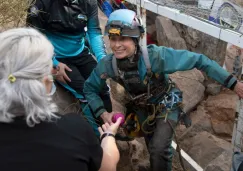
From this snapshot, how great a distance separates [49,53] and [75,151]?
0.55 metres

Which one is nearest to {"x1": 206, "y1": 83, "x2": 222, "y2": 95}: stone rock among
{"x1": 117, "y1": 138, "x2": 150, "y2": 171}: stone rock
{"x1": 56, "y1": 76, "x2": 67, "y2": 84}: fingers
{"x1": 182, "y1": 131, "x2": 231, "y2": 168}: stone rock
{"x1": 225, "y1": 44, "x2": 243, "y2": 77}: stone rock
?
{"x1": 225, "y1": 44, "x2": 243, "y2": 77}: stone rock

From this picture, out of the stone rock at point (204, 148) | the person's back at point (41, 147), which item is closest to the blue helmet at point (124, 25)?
Answer: the person's back at point (41, 147)

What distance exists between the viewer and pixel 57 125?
188cm

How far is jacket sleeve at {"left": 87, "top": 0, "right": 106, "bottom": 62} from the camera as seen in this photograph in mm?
4324

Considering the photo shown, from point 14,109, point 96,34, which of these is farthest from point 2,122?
point 96,34

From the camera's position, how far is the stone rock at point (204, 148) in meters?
4.65

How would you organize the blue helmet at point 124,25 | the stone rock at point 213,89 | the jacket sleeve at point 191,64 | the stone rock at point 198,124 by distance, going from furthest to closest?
1. the stone rock at point 213,89
2. the stone rock at point 198,124
3. the blue helmet at point 124,25
4. the jacket sleeve at point 191,64

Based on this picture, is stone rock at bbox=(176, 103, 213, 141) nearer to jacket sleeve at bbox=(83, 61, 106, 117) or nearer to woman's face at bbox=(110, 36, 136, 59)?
jacket sleeve at bbox=(83, 61, 106, 117)

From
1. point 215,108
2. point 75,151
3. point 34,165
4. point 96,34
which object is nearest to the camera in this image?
point 34,165

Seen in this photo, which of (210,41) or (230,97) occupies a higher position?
(210,41)

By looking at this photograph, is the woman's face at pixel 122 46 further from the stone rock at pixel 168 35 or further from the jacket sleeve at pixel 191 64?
the stone rock at pixel 168 35

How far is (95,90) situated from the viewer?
363 cm

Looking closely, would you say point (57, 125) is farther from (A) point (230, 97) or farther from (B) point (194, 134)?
(A) point (230, 97)

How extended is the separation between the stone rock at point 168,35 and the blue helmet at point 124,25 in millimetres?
4860
